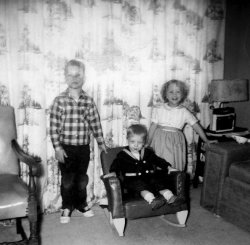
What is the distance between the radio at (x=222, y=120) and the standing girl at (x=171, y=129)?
271 millimetres

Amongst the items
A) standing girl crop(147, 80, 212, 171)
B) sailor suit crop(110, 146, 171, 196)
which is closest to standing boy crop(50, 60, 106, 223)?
sailor suit crop(110, 146, 171, 196)

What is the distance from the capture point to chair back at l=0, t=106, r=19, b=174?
2428mm

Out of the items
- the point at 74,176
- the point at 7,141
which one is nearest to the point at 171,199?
the point at 74,176

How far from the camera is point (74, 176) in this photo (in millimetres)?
2854

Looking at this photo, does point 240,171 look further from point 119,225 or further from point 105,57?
point 105,57

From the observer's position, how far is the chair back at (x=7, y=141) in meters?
2.43

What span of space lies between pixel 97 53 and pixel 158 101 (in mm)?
846

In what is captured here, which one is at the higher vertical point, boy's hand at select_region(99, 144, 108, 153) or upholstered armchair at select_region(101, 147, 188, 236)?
boy's hand at select_region(99, 144, 108, 153)

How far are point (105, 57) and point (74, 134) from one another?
2.73 feet

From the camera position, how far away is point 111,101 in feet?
10.1

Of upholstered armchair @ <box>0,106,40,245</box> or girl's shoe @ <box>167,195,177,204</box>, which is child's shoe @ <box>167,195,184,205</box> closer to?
girl's shoe @ <box>167,195,177,204</box>

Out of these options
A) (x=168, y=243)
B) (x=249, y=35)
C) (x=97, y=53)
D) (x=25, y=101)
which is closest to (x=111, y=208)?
(x=168, y=243)

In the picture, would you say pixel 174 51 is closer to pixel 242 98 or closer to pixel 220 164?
pixel 242 98

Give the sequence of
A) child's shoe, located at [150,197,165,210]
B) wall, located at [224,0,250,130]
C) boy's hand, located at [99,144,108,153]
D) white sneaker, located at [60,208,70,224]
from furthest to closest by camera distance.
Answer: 1. wall, located at [224,0,250,130]
2. boy's hand, located at [99,144,108,153]
3. white sneaker, located at [60,208,70,224]
4. child's shoe, located at [150,197,165,210]
